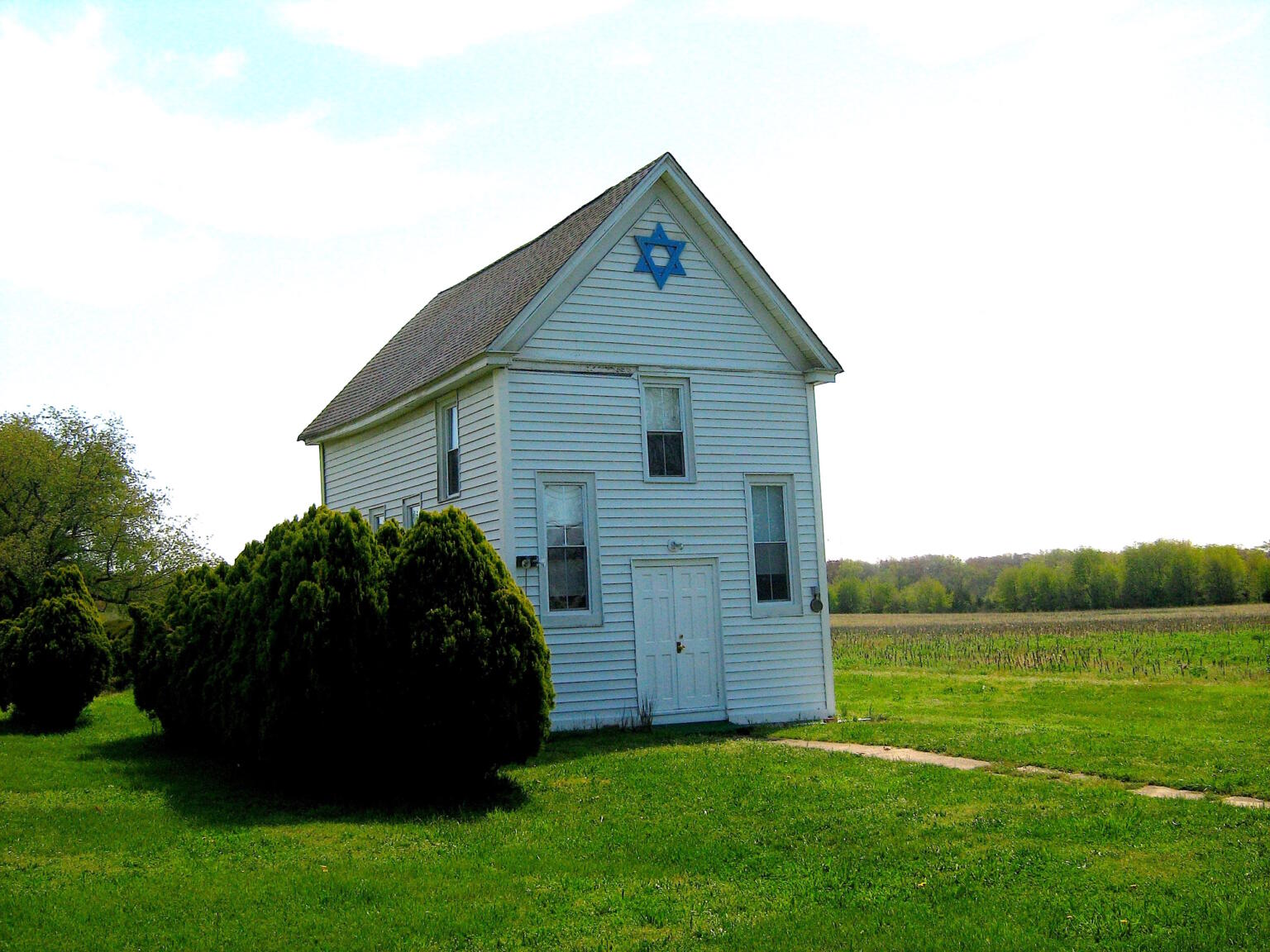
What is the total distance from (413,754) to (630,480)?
660 cm

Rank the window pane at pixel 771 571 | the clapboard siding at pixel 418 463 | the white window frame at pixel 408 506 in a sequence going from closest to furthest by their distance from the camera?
the clapboard siding at pixel 418 463 → the window pane at pixel 771 571 → the white window frame at pixel 408 506

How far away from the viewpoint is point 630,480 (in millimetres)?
16828

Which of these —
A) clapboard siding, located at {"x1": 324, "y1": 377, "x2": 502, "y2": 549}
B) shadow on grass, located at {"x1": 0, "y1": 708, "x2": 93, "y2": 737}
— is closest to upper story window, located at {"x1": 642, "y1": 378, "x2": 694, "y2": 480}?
clapboard siding, located at {"x1": 324, "y1": 377, "x2": 502, "y2": 549}

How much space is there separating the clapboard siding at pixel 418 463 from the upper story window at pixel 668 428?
2410 mm

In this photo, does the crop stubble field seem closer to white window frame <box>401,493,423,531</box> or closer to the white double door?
the white double door

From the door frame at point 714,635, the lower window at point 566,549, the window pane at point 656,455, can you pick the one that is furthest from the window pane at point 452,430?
the door frame at point 714,635

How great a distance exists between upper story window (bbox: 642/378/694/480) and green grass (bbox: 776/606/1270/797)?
13.6ft

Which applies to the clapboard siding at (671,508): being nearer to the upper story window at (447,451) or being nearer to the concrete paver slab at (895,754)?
the upper story window at (447,451)

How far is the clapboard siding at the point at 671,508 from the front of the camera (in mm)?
16141

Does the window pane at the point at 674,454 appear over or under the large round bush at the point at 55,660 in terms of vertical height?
over

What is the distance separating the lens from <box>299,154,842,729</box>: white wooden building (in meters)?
16.2

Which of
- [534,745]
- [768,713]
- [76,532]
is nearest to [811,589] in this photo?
[768,713]

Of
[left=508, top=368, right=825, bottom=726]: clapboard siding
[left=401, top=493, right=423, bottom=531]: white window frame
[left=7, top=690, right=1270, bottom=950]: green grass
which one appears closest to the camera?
[left=7, top=690, right=1270, bottom=950]: green grass

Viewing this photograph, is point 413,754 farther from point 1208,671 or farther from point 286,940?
point 1208,671
